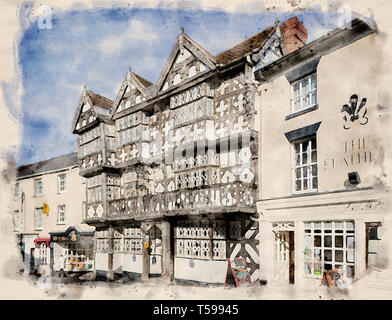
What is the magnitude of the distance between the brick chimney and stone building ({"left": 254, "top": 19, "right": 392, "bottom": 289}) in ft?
6.44

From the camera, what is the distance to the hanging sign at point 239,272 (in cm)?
1235

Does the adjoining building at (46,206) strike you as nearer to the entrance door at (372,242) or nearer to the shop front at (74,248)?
the shop front at (74,248)

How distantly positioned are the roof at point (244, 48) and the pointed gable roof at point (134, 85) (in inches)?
138

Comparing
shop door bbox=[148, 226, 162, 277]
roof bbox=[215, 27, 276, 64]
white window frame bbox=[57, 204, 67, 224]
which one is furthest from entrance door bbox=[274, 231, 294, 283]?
white window frame bbox=[57, 204, 67, 224]

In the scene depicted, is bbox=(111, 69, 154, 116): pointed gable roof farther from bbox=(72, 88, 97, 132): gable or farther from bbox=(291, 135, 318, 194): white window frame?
bbox=(291, 135, 318, 194): white window frame

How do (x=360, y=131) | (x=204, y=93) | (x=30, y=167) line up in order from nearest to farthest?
(x=360, y=131) < (x=204, y=93) < (x=30, y=167)

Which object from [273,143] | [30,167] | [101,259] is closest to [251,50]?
[273,143]

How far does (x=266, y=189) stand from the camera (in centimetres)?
1200

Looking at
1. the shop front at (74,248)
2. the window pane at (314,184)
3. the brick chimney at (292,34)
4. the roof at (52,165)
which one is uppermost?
the brick chimney at (292,34)

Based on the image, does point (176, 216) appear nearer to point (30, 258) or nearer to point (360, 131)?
point (360, 131)

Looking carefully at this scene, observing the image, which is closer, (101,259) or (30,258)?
(101,259)

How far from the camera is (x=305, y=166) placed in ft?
36.1

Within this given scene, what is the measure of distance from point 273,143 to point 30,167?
18.1m

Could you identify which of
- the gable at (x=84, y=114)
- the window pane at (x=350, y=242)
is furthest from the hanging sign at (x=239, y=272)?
the gable at (x=84, y=114)
